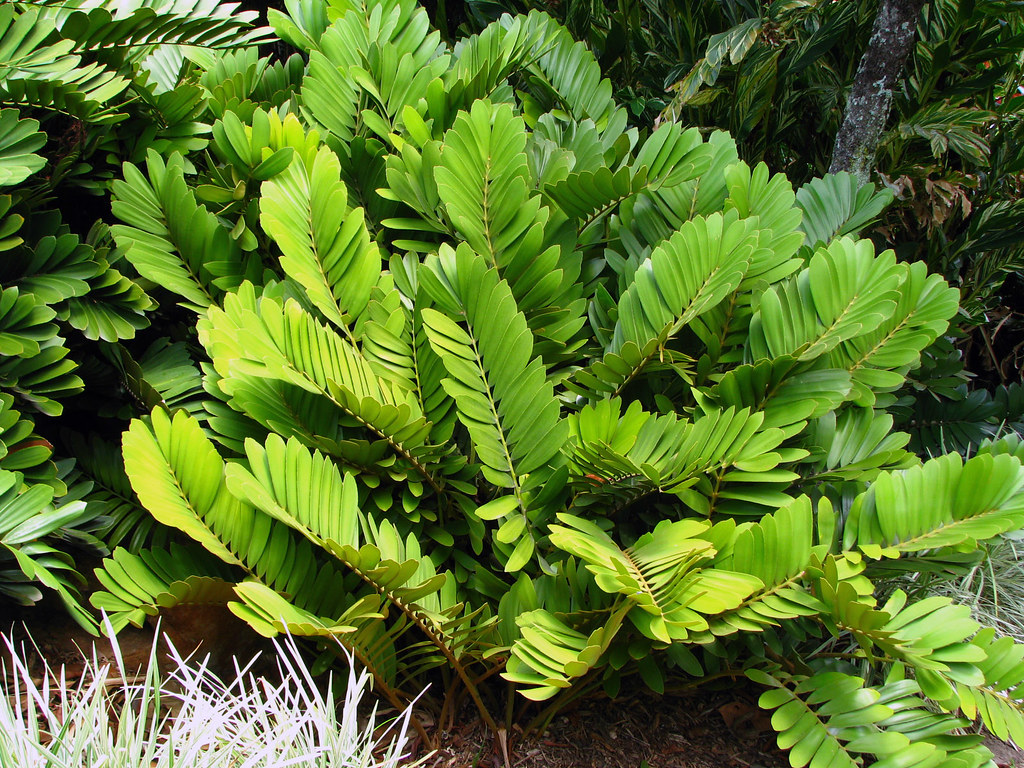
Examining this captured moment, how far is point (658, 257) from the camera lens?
156cm

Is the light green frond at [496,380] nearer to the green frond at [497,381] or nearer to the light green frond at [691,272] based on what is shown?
the green frond at [497,381]

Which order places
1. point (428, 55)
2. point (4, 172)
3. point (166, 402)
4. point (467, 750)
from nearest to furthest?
1. point (4, 172)
2. point (467, 750)
3. point (166, 402)
4. point (428, 55)

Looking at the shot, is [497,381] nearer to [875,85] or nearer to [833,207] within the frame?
[833,207]

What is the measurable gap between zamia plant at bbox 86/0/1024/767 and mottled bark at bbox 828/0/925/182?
24.6 inches

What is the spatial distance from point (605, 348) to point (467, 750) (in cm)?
89

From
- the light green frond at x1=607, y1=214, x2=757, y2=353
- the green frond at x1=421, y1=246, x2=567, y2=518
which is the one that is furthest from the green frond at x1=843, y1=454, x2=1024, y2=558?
the green frond at x1=421, y1=246, x2=567, y2=518

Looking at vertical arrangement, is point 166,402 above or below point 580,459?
above

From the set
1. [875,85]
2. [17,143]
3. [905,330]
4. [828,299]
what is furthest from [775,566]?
[875,85]

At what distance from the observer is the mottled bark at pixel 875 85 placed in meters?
2.40

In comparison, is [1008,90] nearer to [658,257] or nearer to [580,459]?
[658,257]

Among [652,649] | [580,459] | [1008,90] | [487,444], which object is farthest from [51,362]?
[1008,90]

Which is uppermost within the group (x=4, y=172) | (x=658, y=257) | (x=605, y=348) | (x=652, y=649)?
(x=4, y=172)

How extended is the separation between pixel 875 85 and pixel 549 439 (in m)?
1.84

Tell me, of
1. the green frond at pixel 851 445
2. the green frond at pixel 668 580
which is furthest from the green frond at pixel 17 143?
the green frond at pixel 851 445
